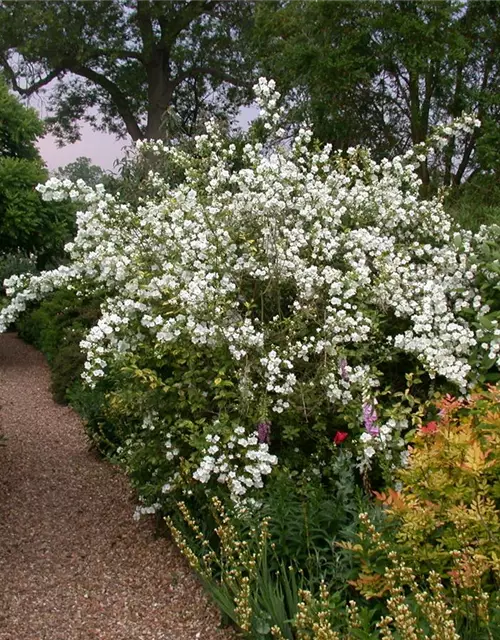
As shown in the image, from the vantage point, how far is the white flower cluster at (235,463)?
3881 mm

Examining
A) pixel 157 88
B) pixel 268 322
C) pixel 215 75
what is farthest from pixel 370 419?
pixel 215 75

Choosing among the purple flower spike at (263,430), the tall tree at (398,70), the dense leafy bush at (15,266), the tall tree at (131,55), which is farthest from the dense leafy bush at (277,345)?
the tall tree at (131,55)

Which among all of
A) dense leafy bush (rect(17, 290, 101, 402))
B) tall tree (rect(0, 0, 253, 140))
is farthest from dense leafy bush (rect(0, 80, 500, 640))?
tall tree (rect(0, 0, 253, 140))

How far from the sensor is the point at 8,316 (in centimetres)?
523

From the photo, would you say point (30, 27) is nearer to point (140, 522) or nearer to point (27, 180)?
point (27, 180)

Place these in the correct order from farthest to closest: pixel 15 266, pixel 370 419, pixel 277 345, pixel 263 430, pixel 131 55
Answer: pixel 131 55
pixel 15 266
pixel 277 345
pixel 263 430
pixel 370 419

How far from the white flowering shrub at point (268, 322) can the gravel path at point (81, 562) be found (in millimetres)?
507

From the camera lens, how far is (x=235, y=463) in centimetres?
412

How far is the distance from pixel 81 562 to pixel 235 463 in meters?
1.16

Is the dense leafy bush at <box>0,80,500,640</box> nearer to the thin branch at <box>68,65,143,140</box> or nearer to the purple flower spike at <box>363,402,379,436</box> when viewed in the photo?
the purple flower spike at <box>363,402,379,436</box>

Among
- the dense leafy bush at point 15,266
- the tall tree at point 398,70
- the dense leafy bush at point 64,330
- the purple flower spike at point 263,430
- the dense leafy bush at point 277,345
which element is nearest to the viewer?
the dense leafy bush at point 277,345

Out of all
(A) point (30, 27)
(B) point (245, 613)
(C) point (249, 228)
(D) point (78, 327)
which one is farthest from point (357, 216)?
(A) point (30, 27)

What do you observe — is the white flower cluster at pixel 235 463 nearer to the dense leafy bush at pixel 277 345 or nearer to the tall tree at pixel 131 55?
the dense leafy bush at pixel 277 345

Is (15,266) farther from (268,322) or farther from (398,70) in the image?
(268,322)
